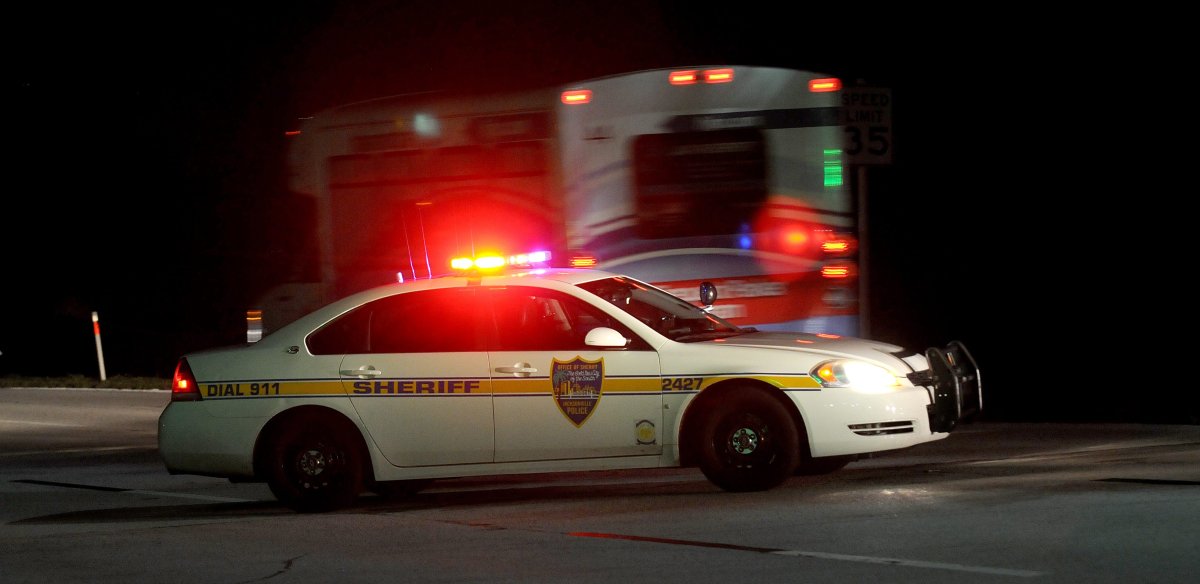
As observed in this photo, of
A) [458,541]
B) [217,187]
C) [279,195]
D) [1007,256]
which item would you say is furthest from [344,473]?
[217,187]

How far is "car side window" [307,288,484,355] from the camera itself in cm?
991

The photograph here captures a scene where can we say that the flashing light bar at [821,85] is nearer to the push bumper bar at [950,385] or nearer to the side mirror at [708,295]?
the side mirror at [708,295]

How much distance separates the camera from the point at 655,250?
46.1 feet

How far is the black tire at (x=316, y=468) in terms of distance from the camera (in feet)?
32.1

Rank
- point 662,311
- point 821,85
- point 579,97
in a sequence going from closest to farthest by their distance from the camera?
1. point 662,311
2. point 821,85
3. point 579,97

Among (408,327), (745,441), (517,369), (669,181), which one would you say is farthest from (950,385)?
(669,181)

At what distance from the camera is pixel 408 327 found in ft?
32.8

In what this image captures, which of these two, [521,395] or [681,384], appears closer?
[681,384]

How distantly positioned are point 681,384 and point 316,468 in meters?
2.33

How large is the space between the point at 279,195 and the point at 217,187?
37388 mm

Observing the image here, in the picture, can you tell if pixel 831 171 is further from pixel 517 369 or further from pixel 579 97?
pixel 517 369

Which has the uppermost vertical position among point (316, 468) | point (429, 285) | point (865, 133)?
point (865, 133)

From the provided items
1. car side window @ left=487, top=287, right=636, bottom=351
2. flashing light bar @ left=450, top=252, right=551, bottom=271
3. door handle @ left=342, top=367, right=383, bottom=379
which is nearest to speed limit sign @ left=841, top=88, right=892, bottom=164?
flashing light bar @ left=450, top=252, right=551, bottom=271

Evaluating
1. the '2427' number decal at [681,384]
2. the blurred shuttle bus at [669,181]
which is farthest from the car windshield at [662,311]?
the blurred shuttle bus at [669,181]
